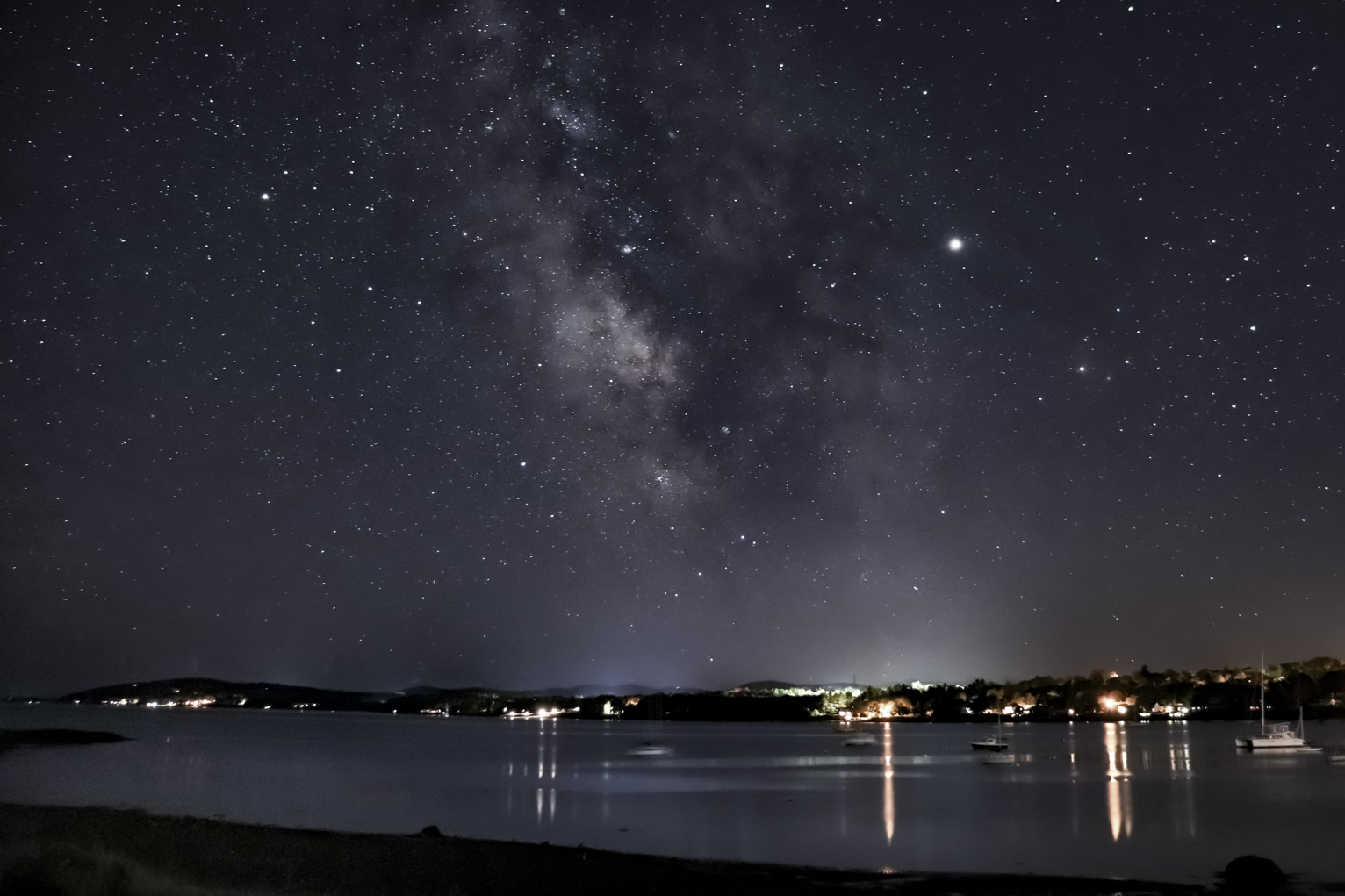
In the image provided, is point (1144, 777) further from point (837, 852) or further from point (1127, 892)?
point (1127, 892)

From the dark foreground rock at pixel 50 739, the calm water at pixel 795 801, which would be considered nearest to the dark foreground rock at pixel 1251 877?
the calm water at pixel 795 801

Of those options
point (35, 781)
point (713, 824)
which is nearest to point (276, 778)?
point (35, 781)

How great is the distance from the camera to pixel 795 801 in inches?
2164

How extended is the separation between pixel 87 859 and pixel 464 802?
3518 cm

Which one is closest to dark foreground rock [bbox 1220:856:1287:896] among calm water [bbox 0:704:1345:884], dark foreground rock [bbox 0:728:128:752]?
calm water [bbox 0:704:1345:884]

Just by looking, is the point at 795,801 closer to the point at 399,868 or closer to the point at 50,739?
the point at 399,868

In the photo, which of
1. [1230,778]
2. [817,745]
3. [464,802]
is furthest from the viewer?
[817,745]

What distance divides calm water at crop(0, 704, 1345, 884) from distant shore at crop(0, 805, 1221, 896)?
12.3 ft

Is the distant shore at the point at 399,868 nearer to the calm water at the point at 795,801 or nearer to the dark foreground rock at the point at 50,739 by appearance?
the calm water at the point at 795,801

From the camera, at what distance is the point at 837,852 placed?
114 ft

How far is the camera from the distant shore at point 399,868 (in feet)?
69.3

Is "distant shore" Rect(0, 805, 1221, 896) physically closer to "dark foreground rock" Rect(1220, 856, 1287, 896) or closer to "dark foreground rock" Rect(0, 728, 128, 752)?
"dark foreground rock" Rect(1220, 856, 1287, 896)

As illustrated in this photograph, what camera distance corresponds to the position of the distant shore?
2112 cm

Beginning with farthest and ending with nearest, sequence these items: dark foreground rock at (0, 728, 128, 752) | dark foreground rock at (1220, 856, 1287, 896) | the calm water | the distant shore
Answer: dark foreground rock at (0, 728, 128, 752) → the calm water → dark foreground rock at (1220, 856, 1287, 896) → the distant shore
